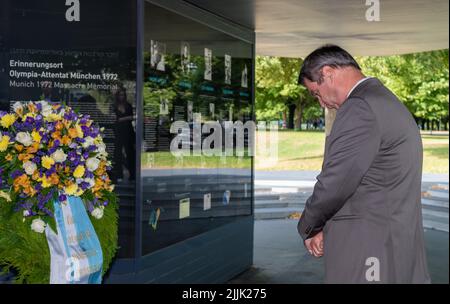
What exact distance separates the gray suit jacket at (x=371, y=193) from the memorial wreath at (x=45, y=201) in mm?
1140

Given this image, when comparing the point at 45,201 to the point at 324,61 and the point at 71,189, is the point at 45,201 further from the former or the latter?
the point at 324,61

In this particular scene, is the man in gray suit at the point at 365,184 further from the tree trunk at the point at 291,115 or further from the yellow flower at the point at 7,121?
the tree trunk at the point at 291,115

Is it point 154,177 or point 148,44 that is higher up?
point 148,44

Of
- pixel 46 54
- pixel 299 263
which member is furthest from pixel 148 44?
pixel 299 263

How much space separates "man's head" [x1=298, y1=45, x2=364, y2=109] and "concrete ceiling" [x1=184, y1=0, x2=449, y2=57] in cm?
431

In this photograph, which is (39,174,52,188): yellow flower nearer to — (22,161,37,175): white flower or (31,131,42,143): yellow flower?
(22,161,37,175): white flower

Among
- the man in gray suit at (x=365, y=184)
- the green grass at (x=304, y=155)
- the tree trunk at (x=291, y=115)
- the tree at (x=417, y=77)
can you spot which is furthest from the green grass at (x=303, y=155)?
the man in gray suit at (x=365, y=184)

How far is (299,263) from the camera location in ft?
31.7

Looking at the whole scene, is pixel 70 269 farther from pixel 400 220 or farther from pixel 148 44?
pixel 148 44

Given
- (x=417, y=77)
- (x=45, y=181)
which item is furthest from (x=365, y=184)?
(x=417, y=77)

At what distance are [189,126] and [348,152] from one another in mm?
4444

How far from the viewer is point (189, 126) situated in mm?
7262

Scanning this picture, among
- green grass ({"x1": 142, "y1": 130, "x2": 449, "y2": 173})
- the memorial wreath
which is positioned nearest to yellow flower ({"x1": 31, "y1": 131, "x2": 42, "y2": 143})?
the memorial wreath
